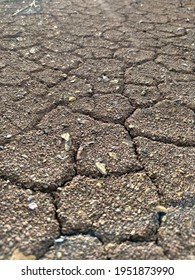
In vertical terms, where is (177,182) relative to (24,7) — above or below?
below

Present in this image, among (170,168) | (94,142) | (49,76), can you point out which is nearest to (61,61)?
(49,76)

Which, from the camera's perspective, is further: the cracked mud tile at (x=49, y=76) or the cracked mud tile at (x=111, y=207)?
the cracked mud tile at (x=49, y=76)

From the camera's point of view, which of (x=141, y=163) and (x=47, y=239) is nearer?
(x=47, y=239)

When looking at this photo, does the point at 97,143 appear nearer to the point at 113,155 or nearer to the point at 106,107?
the point at 113,155

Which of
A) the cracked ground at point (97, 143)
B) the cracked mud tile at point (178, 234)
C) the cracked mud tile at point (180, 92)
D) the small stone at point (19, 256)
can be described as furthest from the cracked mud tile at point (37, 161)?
the cracked mud tile at point (180, 92)

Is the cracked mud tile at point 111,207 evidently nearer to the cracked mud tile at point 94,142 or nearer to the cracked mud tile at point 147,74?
the cracked mud tile at point 94,142

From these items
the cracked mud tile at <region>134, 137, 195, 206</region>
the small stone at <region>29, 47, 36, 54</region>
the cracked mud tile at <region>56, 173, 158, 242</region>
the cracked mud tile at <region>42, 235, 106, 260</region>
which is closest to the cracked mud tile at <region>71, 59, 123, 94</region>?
the small stone at <region>29, 47, 36, 54</region>

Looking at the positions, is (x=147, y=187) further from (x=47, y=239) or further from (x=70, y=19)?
(x=70, y=19)

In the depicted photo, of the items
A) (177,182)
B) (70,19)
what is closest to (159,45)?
(70,19)
